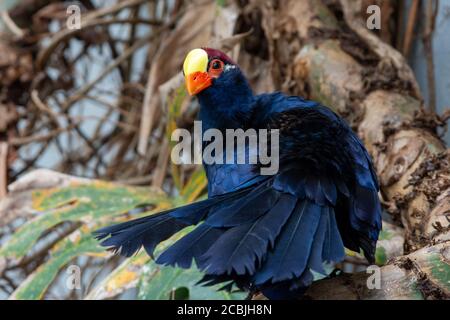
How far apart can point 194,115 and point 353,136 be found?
1.23 meters

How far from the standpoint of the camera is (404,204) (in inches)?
73.7

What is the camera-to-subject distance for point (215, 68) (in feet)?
6.44

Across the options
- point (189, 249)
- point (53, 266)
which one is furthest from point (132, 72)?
point (189, 249)

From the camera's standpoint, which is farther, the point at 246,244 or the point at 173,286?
the point at 173,286

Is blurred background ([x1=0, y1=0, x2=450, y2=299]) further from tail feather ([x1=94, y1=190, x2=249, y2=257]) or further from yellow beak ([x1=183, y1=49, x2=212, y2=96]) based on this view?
tail feather ([x1=94, y1=190, x2=249, y2=257])

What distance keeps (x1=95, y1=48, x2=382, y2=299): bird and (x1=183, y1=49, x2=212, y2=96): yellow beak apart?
228 millimetres

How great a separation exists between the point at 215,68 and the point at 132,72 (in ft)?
5.15

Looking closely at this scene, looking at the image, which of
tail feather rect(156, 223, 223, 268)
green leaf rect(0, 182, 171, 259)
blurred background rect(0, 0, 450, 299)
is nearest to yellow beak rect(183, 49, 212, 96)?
blurred background rect(0, 0, 450, 299)

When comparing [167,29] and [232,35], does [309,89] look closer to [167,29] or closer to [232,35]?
[232,35]

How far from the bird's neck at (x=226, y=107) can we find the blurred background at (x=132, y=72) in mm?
390

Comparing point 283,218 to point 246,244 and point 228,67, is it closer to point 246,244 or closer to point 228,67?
point 246,244

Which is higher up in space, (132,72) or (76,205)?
(132,72)

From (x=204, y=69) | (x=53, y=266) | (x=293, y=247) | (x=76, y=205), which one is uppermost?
(x=204, y=69)

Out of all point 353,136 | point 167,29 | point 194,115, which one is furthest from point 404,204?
point 167,29
